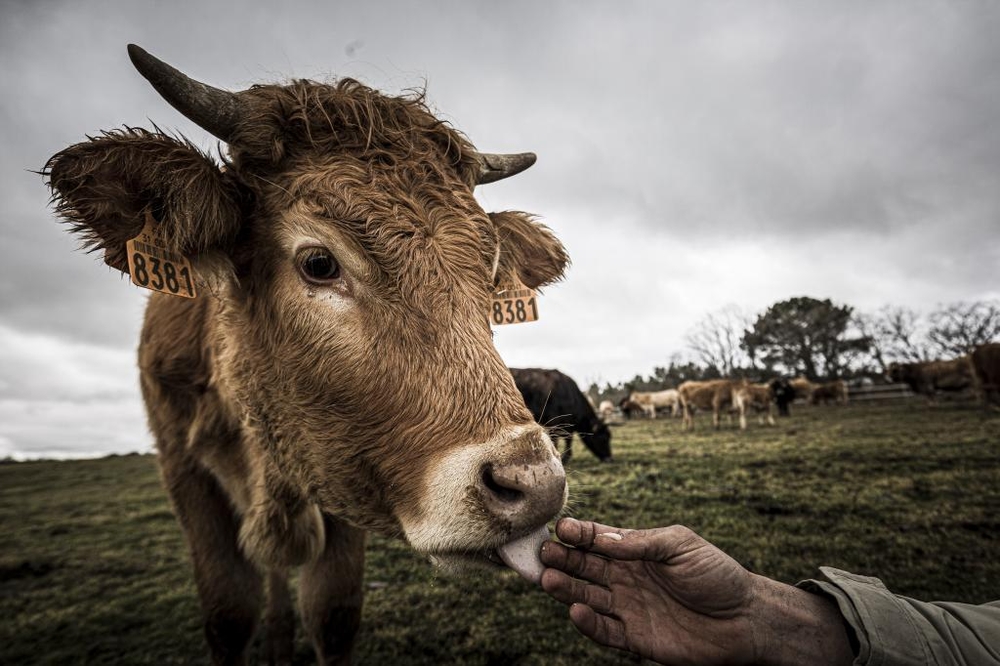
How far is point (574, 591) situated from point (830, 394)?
3458 centimetres

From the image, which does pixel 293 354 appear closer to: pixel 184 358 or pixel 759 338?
pixel 184 358

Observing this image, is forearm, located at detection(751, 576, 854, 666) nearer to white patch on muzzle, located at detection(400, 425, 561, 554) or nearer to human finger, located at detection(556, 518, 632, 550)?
human finger, located at detection(556, 518, 632, 550)

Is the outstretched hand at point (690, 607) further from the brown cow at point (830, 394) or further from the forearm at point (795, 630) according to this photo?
the brown cow at point (830, 394)

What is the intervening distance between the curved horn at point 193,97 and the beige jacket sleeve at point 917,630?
316cm

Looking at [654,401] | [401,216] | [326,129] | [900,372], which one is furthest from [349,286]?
[654,401]

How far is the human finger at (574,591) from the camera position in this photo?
150 centimetres

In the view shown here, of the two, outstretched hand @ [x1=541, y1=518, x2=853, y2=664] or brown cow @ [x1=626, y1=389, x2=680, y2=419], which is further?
brown cow @ [x1=626, y1=389, x2=680, y2=419]

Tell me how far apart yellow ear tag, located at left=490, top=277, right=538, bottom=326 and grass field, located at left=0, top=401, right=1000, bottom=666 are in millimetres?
1348

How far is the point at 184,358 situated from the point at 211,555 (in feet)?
4.14

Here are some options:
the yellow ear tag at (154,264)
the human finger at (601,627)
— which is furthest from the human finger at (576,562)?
the yellow ear tag at (154,264)

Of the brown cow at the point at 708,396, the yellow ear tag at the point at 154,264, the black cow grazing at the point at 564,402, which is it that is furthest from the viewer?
the brown cow at the point at 708,396

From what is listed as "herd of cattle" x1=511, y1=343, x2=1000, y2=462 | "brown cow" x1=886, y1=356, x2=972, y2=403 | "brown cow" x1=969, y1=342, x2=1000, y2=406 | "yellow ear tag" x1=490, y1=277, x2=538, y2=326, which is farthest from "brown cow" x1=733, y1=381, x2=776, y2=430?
"yellow ear tag" x1=490, y1=277, x2=538, y2=326

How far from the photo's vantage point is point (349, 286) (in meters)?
1.86

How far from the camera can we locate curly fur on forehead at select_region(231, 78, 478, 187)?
212cm
